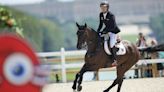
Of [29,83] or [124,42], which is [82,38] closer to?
[124,42]

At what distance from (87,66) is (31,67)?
913 centimetres

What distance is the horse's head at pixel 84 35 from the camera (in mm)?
14852

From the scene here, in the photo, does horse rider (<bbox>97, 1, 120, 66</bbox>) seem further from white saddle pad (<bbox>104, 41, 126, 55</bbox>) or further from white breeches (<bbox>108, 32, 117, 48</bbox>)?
white saddle pad (<bbox>104, 41, 126, 55</bbox>)

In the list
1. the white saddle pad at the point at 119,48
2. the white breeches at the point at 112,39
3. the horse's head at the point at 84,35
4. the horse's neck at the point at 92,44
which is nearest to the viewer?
the horse's head at the point at 84,35

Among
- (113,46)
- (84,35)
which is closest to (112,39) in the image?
(113,46)

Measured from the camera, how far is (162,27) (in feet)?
557

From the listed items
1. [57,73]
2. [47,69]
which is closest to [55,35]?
[57,73]

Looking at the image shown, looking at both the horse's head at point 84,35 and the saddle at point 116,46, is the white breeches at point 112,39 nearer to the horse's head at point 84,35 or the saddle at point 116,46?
the saddle at point 116,46

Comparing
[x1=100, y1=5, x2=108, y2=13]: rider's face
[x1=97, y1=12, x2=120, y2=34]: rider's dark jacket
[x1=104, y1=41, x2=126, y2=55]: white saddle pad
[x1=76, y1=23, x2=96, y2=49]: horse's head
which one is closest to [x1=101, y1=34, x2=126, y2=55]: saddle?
[x1=104, y1=41, x2=126, y2=55]: white saddle pad

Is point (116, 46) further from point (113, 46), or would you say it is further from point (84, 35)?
point (84, 35)

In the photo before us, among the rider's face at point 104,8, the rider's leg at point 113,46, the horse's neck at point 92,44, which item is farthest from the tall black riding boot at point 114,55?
the rider's face at point 104,8

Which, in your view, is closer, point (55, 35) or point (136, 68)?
point (136, 68)

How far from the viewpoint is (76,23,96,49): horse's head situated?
48.7 ft

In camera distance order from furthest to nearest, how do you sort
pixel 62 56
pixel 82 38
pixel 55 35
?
pixel 55 35
pixel 62 56
pixel 82 38
